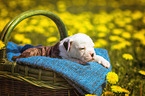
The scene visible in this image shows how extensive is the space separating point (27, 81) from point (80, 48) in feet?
2.17

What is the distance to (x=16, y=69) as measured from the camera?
5.67 feet

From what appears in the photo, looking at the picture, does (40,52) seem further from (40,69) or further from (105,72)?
(105,72)

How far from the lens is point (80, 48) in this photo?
6.28 ft

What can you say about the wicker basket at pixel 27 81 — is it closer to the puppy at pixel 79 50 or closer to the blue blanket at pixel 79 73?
the blue blanket at pixel 79 73

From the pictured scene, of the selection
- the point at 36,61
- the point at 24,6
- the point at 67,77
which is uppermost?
the point at 24,6

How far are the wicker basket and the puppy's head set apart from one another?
40 centimetres

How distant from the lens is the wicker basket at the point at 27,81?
164 centimetres

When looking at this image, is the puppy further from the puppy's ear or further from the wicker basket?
the wicker basket

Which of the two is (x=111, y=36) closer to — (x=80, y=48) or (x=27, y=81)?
(x=80, y=48)

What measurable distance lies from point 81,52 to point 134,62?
4.41 ft

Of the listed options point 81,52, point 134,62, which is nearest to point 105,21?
point 134,62

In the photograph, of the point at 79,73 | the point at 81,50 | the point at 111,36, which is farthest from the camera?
the point at 111,36

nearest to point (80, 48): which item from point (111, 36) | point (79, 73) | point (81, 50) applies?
point (81, 50)

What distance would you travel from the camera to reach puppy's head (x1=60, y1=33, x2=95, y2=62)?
1899 mm
